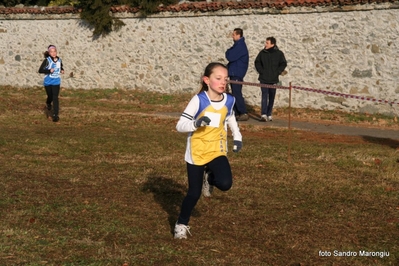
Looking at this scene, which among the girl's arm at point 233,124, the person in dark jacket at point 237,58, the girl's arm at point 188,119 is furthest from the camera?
the person in dark jacket at point 237,58

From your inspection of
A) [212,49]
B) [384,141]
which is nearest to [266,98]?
[384,141]

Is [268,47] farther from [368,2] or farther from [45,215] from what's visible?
[45,215]

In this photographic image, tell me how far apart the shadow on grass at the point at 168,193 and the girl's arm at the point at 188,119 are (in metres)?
1.44

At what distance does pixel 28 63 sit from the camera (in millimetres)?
27672

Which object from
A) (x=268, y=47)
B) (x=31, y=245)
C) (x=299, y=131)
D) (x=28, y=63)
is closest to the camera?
(x=31, y=245)

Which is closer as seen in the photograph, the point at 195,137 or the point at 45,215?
the point at 195,137

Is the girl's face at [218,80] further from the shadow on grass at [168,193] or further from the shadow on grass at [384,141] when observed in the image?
the shadow on grass at [384,141]

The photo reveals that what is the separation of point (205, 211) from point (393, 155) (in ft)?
16.4

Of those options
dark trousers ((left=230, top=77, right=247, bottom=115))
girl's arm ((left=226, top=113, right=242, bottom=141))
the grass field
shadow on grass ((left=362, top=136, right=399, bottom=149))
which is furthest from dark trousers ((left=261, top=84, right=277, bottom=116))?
girl's arm ((left=226, top=113, right=242, bottom=141))

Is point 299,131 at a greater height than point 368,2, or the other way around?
point 368,2

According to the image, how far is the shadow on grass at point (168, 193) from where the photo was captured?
8.53m

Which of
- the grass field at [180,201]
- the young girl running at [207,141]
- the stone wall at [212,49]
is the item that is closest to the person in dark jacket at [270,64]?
the grass field at [180,201]

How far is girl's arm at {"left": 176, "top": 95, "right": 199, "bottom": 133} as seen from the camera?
6859 millimetres

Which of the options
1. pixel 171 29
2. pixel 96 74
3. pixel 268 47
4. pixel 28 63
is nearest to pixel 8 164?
pixel 268 47
